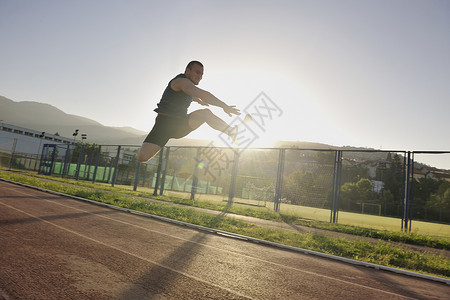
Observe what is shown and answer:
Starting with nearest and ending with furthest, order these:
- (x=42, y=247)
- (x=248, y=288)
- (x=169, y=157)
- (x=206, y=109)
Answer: (x=248, y=288) < (x=42, y=247) < (x=206, y=109) < (x=169, y=157)

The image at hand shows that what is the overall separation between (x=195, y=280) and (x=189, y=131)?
2491 millimetres

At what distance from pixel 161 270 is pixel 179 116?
2314 mm

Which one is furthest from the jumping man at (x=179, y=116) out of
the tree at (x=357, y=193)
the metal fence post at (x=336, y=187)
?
the tree at (x=357, y=193)

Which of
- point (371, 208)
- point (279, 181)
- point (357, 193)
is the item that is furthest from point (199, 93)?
point (371, 208)

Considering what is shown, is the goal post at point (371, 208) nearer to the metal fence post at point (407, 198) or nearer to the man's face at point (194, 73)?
the metal fence post at point (407, 198)

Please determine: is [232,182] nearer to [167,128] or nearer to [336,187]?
[336,187]

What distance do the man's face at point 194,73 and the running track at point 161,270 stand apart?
2.61 meters

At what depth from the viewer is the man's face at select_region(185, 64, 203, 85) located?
13.4 feet

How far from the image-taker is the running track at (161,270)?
230 cm

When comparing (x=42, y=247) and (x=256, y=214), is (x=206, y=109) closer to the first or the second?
(x=42, y=247)

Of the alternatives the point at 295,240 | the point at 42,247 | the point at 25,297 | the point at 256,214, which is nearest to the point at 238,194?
the point at 256,214

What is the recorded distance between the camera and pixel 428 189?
38.1 feet

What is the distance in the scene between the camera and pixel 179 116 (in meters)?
4.29

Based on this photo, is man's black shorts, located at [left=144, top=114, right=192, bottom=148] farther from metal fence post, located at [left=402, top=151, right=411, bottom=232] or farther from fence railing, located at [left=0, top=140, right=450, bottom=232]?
metal fence post, located at [left=402, top=151, right=411, bottom=232]
